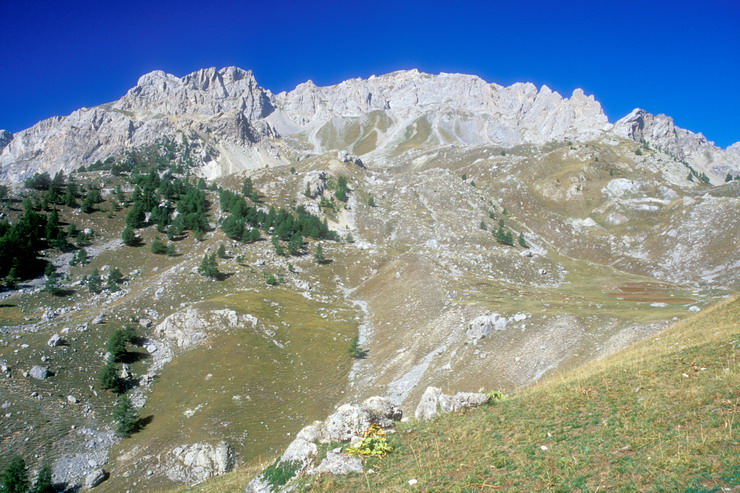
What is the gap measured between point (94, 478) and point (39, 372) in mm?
19382

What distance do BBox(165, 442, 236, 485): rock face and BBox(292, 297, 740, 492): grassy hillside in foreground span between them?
89.6ft

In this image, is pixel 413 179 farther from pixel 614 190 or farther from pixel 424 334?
pixel 424 334

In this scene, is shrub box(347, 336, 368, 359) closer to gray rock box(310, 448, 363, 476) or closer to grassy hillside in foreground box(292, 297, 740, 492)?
grassy hillside in foreground box(292, 297, 740, 492)

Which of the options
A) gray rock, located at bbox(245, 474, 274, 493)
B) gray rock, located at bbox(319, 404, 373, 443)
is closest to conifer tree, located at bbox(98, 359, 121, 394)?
gray rock, located at bbox(245, 474, 274, 493)

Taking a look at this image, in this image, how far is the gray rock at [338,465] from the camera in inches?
587

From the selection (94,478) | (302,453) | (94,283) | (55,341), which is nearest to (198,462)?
(94,478)

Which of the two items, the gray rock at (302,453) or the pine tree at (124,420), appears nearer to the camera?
the gray rock at (302,453)

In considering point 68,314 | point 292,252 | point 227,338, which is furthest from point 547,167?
point 68,314

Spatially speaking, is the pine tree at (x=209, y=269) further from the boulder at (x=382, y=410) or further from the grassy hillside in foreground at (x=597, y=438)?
the grassy hillside in foreground at (x=597, y=438)

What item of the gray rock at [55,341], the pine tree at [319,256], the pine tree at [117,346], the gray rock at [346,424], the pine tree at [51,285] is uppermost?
the pine tree at [319,256]

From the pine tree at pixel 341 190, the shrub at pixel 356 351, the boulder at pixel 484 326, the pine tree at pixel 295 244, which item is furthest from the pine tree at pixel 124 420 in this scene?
the pine tree at pixel 341 190

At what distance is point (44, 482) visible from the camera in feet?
111

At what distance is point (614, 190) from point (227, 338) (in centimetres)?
14984

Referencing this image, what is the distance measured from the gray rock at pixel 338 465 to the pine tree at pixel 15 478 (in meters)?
33.2
